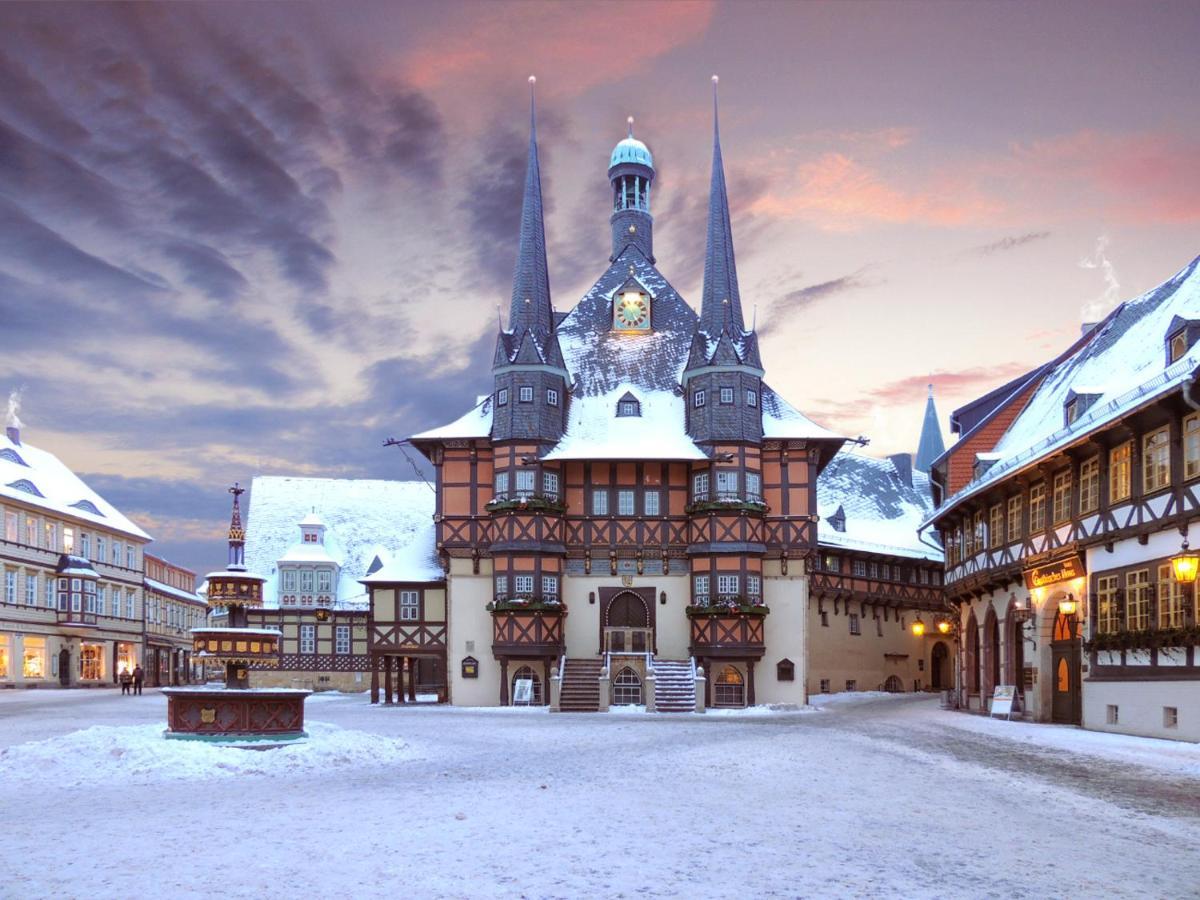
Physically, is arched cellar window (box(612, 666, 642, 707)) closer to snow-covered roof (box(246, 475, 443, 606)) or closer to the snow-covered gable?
the snow-covered gable

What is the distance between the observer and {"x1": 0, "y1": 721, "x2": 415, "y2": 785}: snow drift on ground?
1912 centimetres

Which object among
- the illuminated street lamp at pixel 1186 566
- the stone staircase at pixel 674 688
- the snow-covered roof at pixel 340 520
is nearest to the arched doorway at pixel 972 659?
the stone staircase at pixel 674 688

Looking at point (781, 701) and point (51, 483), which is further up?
point (51, 483)

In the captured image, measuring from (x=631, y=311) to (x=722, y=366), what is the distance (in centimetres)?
766

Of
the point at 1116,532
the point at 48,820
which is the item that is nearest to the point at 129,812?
the point at 48,820

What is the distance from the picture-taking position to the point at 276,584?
7456 cm

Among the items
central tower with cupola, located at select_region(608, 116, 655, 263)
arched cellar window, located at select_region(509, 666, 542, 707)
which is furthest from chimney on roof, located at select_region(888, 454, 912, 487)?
arched cellar window, located at select_region(509, 666, 542, 707)

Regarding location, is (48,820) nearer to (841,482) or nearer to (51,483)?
(841,482)

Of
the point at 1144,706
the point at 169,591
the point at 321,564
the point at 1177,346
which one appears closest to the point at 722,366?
the point at 1177,346

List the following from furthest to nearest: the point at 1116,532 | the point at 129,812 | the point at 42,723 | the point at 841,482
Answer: the point at 841,482
the point at 42,723
the point at 1116,532
the point at 129,812

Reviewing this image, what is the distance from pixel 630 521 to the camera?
166ft

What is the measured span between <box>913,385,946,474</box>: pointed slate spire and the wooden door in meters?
50.2

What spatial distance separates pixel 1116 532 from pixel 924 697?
30.9 m

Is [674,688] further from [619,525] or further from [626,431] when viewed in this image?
[626,431]
